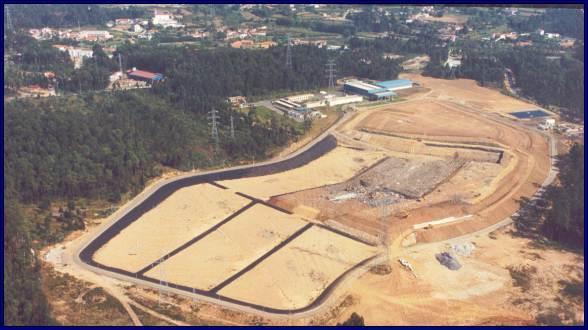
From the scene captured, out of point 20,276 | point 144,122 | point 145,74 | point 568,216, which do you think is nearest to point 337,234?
point 568,216

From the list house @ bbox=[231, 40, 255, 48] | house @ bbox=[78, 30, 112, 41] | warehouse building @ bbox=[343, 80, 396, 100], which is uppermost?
house @ bbox=[78, 30, 112, 41]

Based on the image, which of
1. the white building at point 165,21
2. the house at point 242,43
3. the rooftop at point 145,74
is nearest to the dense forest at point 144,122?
the rooftop at point 145,74

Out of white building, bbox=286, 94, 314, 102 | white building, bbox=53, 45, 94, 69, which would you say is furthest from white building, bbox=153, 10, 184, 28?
white building, bbox=286, 94, 314, 102

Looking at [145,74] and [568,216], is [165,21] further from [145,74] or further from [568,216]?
[568,216]

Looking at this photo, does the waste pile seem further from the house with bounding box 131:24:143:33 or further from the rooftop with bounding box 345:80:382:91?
the house with bounding box 131:24:143:33

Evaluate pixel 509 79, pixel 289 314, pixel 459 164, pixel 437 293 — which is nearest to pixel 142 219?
pixel 289 314

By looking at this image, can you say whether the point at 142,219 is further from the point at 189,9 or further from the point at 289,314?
the point at 189,9
